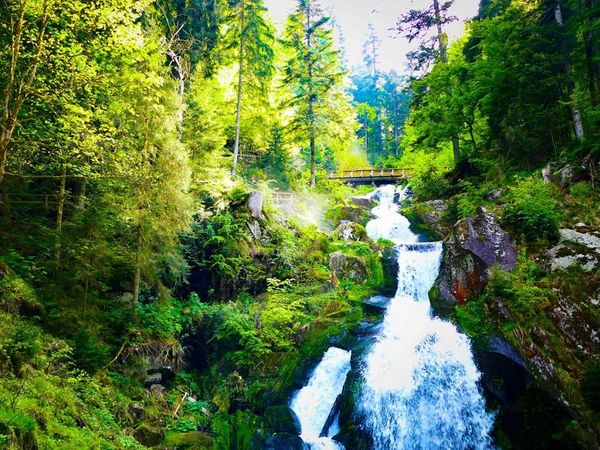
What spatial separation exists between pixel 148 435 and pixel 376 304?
9.75 m

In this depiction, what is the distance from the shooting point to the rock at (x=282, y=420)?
971 centimetres

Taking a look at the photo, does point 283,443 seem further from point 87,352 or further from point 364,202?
point 364,202

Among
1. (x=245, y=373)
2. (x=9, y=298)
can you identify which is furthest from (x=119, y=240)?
(x=245, y=373)

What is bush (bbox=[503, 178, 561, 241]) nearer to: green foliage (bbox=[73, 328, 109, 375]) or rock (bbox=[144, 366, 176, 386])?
rock (bbox=[144, 366, 176, 386])

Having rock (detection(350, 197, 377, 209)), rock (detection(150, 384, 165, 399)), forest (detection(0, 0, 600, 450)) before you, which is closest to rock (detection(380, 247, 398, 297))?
forest (detection(0, 0, 600, 450))

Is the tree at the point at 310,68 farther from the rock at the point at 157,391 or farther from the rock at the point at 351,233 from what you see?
the rock at the point at 157,391

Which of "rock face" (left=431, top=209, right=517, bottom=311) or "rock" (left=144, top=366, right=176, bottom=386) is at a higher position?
"rock face" (left=431, top=209, right=517, bottom=311)

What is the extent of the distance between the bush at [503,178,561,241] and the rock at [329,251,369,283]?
267 inches

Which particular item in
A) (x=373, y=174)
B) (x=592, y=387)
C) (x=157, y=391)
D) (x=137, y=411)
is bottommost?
(x=157, y=391)

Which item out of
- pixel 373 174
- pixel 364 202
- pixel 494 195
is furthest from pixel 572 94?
pixel 373 174

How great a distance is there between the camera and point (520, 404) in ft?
28.4

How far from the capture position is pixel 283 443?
8.98m

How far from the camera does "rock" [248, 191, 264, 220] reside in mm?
16100

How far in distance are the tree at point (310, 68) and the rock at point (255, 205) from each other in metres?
9.94
